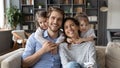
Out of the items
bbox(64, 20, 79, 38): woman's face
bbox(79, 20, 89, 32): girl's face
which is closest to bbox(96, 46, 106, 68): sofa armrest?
bbox(79, 20, 89, 32): girl's face

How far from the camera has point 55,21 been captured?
2111 mm

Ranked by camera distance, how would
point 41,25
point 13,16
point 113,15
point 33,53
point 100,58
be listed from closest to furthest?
1. point 33,53
2. point 41,25
3. point 100,58
4. point 13,16
5. point 113,15

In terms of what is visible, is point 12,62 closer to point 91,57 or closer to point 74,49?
point 74,49

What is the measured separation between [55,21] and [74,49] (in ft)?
1.20

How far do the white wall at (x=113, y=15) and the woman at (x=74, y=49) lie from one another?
18.2 ft

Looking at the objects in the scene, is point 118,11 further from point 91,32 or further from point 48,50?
point 48,50

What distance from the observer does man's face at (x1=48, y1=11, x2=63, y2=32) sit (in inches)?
83.5

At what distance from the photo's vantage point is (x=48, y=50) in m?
2.09

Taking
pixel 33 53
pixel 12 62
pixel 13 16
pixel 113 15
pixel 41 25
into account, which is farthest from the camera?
pixel 113 15

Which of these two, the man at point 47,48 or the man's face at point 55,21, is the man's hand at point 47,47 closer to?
the man at point 47,48

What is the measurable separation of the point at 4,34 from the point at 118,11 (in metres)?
4.03

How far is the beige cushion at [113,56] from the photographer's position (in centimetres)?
241

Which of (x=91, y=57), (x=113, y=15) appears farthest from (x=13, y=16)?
(x=91, y=57)

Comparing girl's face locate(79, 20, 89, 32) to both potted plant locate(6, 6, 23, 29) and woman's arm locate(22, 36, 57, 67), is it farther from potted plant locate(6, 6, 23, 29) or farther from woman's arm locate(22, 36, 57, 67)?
potted plant locate(6, 6, 23, 29)
